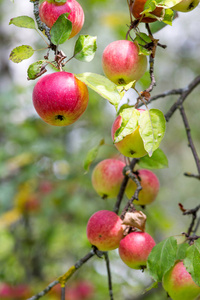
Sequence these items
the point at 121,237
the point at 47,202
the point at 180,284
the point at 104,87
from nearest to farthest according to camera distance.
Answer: the point at 104,87, the point at 180,284, the point at 121,237, the point at 47,202

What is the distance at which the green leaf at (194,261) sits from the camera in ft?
2.88

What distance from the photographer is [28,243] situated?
2.86 m

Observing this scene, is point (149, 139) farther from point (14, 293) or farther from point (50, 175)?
point (50, 175)

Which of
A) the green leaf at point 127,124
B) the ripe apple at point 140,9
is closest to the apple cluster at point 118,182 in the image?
the green leaf at point 127,124

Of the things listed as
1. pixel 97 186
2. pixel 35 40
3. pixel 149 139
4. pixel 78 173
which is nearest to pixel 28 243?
pixel 78 173

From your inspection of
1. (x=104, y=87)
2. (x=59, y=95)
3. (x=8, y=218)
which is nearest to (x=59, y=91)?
(x=59, y=95)

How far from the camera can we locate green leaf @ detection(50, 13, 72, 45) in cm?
86

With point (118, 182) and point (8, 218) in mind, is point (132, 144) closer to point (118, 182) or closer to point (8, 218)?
point (118, 182)

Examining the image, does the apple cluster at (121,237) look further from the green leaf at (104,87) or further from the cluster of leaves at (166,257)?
the green leaf at (104,87)

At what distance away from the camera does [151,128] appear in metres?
0.87

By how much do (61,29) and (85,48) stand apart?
106 millimetres

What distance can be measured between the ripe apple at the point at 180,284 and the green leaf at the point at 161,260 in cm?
5

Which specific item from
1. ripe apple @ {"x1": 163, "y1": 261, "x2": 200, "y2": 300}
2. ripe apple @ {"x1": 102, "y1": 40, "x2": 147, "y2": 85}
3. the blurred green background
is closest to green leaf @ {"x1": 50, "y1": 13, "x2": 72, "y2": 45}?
ripe apple @ {"x1": 102, "y1": 40, "x2": 147, "y2": 85}

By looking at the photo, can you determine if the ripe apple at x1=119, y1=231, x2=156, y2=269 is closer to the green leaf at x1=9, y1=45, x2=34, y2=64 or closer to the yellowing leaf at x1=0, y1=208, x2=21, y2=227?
the green leaf at x1=9, y1=45, x2=34, y2=64
